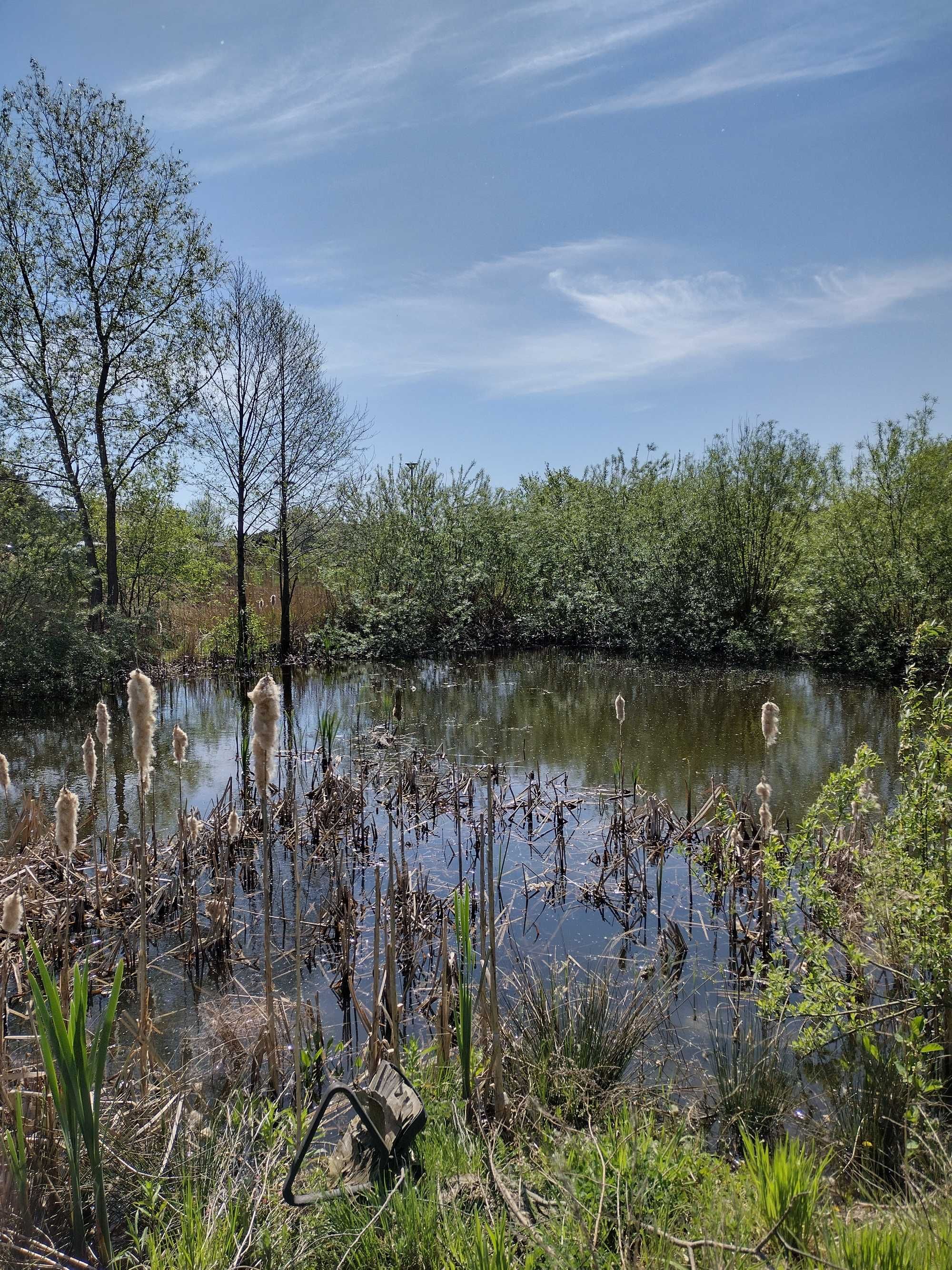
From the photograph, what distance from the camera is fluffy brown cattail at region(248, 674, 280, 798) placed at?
8.32ft

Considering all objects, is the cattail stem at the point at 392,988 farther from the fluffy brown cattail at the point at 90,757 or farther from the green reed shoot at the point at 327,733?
the green reed shoot at the point at 327,733

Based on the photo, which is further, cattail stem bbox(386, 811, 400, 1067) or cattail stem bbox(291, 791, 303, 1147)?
cattail stem bbox(386, 811, 400, 1067)

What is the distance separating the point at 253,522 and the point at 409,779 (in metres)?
14.7

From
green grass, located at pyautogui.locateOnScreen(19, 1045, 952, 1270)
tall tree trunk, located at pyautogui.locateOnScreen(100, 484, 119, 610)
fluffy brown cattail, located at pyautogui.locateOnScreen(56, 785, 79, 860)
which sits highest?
tall tree trunk, located at pyautogui.locateOnScreen(100, 484, 119, 610)

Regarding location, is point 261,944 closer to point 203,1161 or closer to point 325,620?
point 203,1161

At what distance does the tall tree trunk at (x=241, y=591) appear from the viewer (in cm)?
2050

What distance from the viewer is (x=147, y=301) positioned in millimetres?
17312

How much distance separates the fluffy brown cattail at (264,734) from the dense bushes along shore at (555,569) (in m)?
13.4

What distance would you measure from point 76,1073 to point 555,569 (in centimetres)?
2319

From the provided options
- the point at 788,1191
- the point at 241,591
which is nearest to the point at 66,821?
the point at 788,1191

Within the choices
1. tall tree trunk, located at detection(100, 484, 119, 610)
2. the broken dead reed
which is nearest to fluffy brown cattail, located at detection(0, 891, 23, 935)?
the broken dead reed

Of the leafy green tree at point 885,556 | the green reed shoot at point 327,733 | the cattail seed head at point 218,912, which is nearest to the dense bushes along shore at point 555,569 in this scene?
the leafy green tree at point 885,556

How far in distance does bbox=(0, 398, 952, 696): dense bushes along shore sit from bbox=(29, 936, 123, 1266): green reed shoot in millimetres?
13535

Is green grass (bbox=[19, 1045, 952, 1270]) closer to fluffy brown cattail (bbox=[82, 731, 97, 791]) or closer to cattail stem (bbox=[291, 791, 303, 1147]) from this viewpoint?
cattail stem (bbox=[291, 791, 303, 1147])
